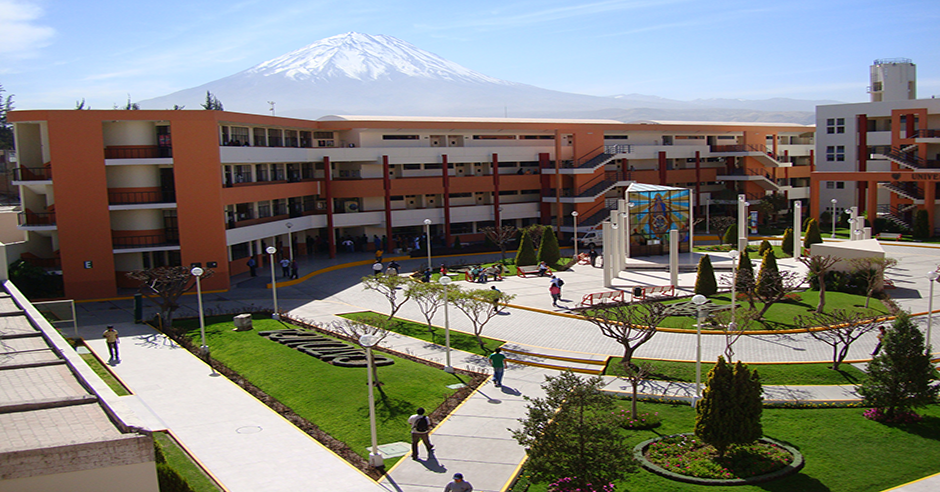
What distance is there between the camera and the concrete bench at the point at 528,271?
39.9 meters

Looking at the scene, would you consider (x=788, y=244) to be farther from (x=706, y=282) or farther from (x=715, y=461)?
(x=715, y=461)

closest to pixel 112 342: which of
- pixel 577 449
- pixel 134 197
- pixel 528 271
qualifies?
pixel 134 197

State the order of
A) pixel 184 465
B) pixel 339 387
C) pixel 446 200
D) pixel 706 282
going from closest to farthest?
pixel 184 465, pixel 339 387, pixel 706 282, pixel 446 200

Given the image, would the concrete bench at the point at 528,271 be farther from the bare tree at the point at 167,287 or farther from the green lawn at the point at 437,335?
the bare tree at the point at 167,287

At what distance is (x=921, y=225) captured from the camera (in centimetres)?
4988

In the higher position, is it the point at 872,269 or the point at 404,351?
the point at 872,269

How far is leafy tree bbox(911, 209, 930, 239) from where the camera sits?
49.8 meters

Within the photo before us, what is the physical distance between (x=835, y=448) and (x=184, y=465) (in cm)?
1474

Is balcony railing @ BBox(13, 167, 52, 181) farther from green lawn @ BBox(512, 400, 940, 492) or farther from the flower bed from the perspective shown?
the flower bed

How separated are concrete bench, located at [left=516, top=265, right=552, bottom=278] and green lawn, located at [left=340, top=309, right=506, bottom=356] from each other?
9.66m

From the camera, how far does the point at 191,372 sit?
75.1 feet

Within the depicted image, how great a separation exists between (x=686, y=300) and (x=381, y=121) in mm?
27878

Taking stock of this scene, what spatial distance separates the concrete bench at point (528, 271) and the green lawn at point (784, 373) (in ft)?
56.6

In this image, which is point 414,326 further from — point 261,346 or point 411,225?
point 411,225
